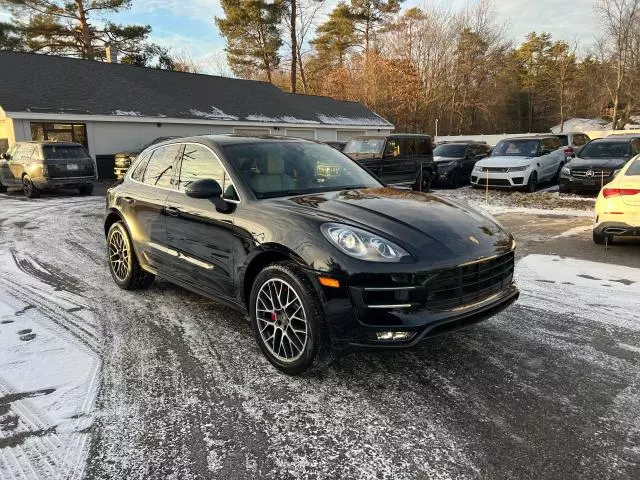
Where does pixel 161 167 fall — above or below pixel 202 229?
above

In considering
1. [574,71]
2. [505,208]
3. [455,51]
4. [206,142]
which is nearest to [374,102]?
[455,51]

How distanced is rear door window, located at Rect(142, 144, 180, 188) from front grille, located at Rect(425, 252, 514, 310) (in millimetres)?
2810

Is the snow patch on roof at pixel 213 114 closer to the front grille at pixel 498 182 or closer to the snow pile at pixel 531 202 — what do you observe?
the snow pile at pixel 531 202

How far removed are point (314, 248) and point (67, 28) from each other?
36.1m

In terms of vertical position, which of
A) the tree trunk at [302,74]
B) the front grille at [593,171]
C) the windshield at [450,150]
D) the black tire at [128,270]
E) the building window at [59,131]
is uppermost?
the tree trunk at [302,74]

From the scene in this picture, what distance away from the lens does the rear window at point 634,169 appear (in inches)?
263

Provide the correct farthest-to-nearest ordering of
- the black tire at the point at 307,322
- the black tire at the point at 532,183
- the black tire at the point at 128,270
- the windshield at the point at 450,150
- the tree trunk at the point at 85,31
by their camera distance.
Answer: the tree trunk at the point at 85,31, the windshield at the point at 450,150, the black tire at the point at 532,183, the black tire at the point at 128,270, the black tire at the point at 307,322

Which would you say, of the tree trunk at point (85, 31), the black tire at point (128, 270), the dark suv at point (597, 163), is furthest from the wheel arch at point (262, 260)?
the tree trunk at point (85, 31)

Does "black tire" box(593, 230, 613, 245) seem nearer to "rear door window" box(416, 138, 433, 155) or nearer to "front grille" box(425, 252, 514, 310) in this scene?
"front grille" box(425, 252, 514, 310)

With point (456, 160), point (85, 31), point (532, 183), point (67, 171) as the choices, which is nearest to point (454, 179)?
point (456, 160)

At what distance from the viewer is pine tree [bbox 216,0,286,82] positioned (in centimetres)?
3784

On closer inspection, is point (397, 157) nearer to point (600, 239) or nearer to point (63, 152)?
Result: point (600, 239)

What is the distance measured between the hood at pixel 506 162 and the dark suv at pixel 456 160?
1184mm

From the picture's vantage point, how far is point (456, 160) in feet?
53.9
